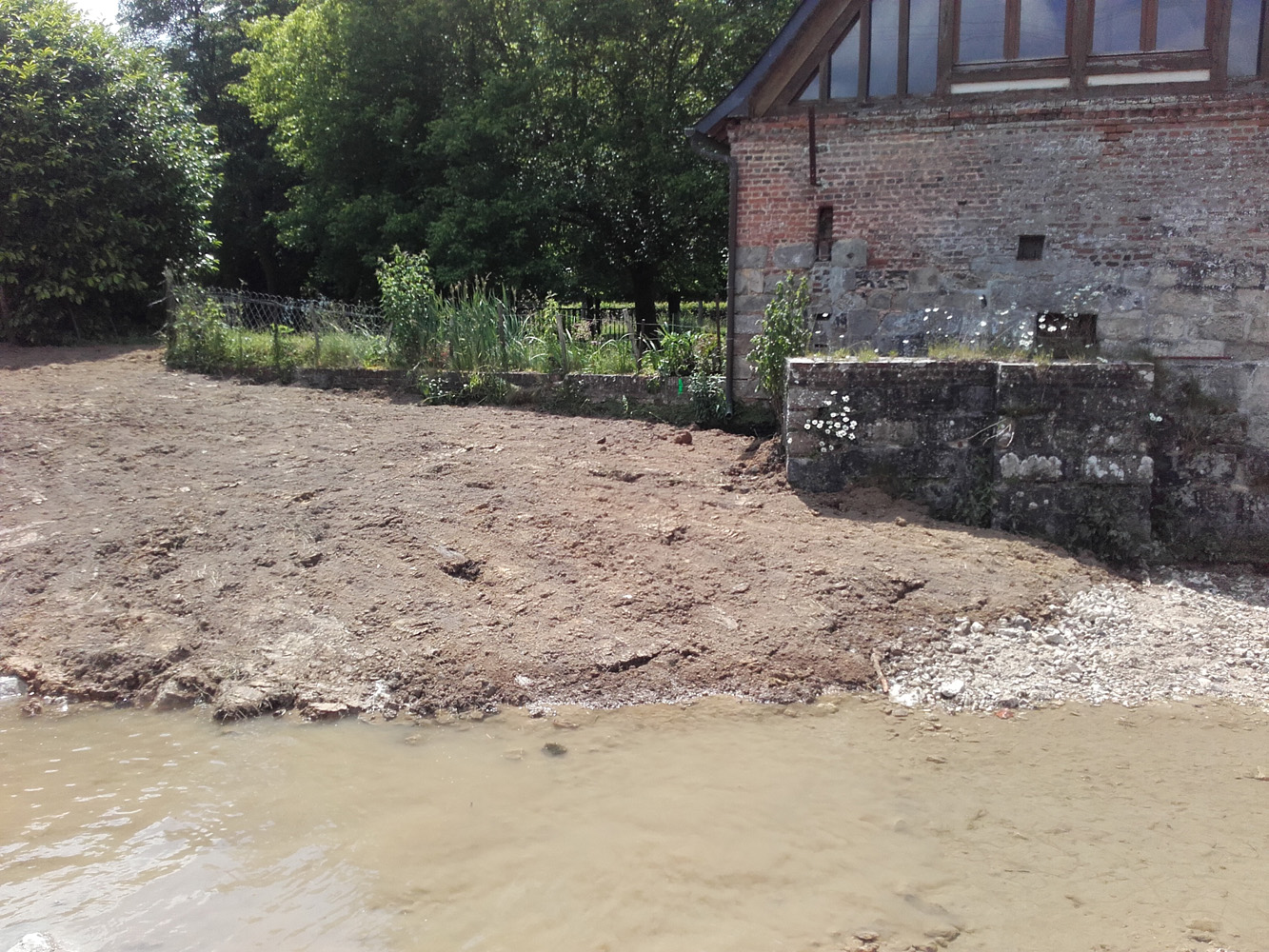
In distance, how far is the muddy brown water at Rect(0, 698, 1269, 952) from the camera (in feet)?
11.1

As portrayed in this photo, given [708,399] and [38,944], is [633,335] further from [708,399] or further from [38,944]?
[38,944]

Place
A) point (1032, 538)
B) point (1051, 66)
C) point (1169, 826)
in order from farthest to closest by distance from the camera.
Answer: point (1051, 66) < point (1032, 538) < point (1169, 826)

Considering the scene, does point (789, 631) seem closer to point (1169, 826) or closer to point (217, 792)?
point (1169, 826)

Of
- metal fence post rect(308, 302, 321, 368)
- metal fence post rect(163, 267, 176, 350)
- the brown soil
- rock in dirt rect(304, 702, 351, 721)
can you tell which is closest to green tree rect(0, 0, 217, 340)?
metal fence post rect(163, 267, 176, 350)

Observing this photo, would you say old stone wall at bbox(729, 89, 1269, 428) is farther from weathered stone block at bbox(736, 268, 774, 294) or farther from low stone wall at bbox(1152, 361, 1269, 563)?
low stone wall at bbox(1152, 361, 1269, 563)

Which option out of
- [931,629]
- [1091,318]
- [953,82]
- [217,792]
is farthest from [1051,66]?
[217,792]

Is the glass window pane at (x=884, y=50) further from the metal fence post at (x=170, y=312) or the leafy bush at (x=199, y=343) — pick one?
the metal fence post at (x=170, y=312)

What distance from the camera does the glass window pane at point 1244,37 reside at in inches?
343

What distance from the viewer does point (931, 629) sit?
5715mm

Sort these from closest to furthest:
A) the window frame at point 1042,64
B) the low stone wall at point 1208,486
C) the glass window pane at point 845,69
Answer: the low stone wall at point 1208,486 → the window frame at point 1042,64 → the glass window pane at point 845,69

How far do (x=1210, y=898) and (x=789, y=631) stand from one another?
8.19 ft

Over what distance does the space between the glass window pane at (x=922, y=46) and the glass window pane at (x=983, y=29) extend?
28 cm

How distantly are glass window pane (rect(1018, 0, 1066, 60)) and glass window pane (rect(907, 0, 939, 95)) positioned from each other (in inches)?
32.3

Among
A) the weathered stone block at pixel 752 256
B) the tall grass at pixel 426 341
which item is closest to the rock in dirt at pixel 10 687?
the tall grass at pixel 426 341
